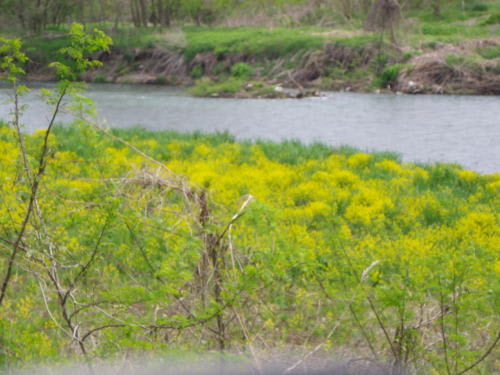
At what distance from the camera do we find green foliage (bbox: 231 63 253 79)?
96.8ft

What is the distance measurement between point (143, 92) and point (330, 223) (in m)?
21.9

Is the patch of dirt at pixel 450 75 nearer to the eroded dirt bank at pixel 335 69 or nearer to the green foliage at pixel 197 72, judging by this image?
the eroded dirt bank at pixel 335 69

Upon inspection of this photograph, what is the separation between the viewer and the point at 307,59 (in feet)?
94.2

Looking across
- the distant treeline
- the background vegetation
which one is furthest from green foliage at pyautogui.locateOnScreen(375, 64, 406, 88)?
the background vegetation

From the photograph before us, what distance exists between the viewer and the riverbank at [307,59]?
2442 centimetres

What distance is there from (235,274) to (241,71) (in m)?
26.5

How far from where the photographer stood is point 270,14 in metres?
42.3

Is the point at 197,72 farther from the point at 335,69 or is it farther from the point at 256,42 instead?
the point at 335,69

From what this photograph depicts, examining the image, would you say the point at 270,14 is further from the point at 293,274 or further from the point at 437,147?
the point at 293,274

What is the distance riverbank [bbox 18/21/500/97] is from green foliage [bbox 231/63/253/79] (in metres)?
0.18

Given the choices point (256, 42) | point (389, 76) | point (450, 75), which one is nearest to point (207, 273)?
point (450, 75)

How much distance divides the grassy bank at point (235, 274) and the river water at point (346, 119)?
228 inches

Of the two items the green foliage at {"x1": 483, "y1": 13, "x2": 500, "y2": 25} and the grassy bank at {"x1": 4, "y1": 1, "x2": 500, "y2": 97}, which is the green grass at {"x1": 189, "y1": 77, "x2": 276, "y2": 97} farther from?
the green foliage at {"x1": 483, "y1": 13, "x2": 500, "y2": 25}

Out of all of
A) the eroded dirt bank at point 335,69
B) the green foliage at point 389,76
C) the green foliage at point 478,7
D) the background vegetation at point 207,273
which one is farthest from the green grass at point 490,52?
the background vegetation at point 207,273
